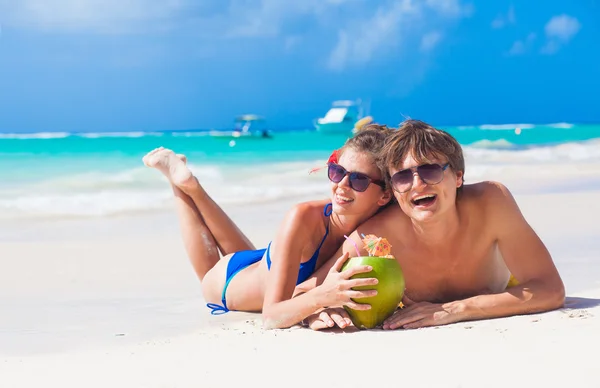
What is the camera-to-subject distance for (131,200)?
12.9 metres

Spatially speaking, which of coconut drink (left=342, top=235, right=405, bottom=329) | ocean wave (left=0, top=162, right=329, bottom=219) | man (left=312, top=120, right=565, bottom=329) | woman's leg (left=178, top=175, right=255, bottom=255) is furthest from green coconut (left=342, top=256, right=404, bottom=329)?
ocean wave (left=0, top=162, right=329, bottom=219)

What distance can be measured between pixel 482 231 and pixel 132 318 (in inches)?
92.6

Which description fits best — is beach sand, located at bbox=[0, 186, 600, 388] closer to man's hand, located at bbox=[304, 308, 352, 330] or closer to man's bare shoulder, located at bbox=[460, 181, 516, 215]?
man's hand, located at bbox=[304, 308, 352, 330]

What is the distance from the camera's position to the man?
4.12 metres

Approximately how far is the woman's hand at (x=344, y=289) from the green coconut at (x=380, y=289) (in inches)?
1.3

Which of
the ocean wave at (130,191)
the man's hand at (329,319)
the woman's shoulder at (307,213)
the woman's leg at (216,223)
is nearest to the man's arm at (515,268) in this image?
the man's hand at (329,319)

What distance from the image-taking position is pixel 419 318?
415 cm

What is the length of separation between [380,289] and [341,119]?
5068 cm

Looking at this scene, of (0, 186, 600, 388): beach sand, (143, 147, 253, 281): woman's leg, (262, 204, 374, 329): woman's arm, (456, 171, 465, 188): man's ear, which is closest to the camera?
(0, 186, 600, 388): beach sand

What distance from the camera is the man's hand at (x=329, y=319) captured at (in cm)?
411

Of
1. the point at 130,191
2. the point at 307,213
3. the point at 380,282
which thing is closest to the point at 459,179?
the point at 380,282

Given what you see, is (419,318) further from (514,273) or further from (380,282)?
(514,273)

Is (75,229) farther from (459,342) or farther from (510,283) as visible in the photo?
(459,342)

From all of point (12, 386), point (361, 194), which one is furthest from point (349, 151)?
point (12, 386)
